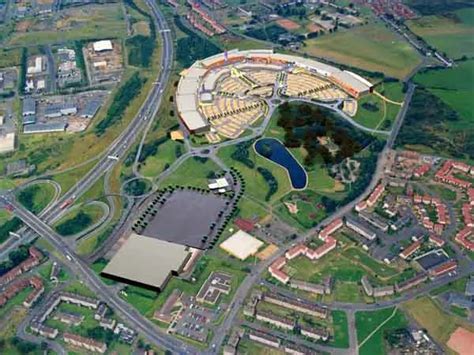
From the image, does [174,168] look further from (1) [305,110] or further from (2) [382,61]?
(2) [382,61]

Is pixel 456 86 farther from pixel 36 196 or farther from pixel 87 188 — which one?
pixel 36 196

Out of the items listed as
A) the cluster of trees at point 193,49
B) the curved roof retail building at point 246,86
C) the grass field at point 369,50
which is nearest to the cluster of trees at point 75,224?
the curved roof retail building at point 246,86

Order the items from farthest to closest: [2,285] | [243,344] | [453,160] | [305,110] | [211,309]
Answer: [305,110] < [453,160] < [2,285] < [211,309] < [243,344]

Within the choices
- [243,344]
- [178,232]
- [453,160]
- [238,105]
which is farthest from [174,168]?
[453,160]

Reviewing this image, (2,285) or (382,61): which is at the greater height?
(382,61)

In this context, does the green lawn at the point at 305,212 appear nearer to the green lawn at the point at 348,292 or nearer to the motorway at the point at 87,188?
the green lawn at the point at 348,292

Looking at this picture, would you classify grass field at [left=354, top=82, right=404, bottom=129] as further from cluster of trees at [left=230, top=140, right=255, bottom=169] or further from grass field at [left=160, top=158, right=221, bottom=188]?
grass field at [left=160, top=158, right=221, bottom=188]
